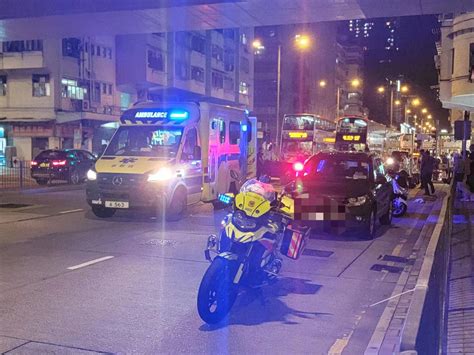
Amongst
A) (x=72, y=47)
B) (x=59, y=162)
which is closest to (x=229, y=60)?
(x=72, y=47)

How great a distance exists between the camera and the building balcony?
37.8 m

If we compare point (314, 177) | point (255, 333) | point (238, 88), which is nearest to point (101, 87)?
point (238, 88)

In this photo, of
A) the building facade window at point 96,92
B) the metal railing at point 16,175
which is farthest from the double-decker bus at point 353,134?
the metal railing at point 16,175

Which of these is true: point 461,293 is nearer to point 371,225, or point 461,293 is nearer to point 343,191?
point 371,225

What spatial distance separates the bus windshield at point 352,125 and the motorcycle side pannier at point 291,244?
1368 inches

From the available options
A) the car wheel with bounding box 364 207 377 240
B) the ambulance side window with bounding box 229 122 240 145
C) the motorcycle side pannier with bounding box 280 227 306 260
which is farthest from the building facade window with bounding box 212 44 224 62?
the motorcycle side pannier with bounding box 280 227 306 260

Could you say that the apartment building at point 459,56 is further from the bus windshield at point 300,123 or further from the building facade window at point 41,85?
the building facade window at point 41,85

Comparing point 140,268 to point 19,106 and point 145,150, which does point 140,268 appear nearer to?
point 145,150

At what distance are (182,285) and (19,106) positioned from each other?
36.2 meters

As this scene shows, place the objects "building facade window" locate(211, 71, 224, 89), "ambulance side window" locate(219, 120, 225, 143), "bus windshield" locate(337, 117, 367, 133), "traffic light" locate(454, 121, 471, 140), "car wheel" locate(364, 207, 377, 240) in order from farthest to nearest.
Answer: "building facade window" locate(211, 71, 224, 89)
"bus windshield" locate(337, 117, 367, 133)
"traffic light" locate(454, 121, 471, 140)
"ambulance side window" locate(219, 120, 225, 143)
"car wheel" locate(364, 207, 377, 240)

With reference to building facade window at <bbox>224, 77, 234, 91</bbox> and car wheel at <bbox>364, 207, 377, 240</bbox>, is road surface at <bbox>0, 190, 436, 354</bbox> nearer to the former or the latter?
car wheel at <bbox>364, 207, 377, 240</bbox>

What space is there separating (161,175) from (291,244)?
20.5 ft

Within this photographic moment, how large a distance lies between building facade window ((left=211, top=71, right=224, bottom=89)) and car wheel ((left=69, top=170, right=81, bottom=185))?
30041 mm

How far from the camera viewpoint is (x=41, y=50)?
37.9m
